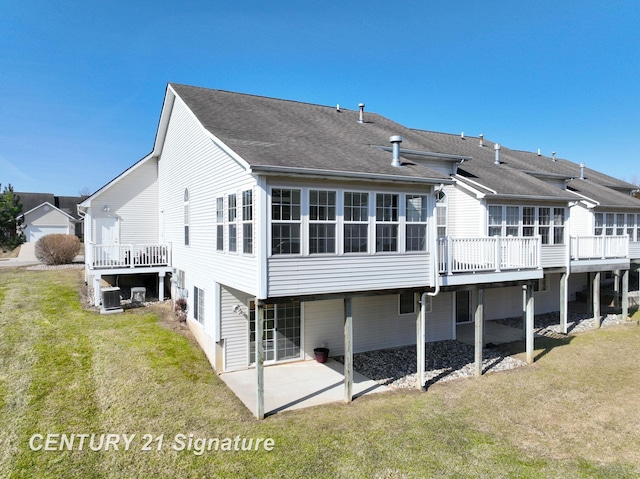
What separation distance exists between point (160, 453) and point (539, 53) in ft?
74.4

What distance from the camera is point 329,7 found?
16859 millimetres

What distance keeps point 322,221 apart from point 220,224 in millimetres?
3604

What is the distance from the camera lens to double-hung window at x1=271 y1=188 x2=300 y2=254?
28.3 feet

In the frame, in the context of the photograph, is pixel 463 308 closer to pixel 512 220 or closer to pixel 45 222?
pixel 512 220

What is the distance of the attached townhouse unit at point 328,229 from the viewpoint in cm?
892

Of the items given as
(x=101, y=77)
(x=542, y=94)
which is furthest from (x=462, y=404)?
(x=542, y=94)

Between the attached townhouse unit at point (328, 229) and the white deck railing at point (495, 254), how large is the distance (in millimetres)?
46

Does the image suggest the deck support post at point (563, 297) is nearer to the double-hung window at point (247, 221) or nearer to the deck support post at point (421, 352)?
the deck support post at point (421, 352)

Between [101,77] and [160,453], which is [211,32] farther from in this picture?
[160,453]

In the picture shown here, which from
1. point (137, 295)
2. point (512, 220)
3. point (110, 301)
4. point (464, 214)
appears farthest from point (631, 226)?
point (110, 301)

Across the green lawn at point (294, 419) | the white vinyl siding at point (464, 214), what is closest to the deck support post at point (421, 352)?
the green lawn at point (294, 419)

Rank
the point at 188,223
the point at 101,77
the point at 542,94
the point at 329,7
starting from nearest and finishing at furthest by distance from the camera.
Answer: the point at 188,223 → the point at 329,7 → the point at 101,77 → the point at 542,94

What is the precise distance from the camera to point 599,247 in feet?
56.4

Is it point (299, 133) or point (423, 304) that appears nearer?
point (423, 304)
